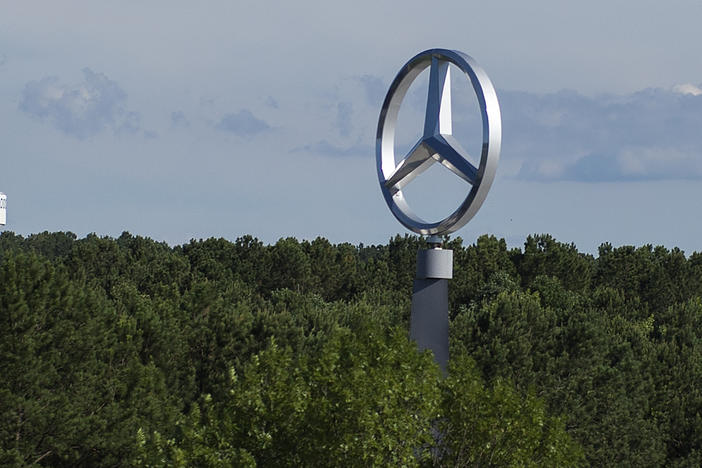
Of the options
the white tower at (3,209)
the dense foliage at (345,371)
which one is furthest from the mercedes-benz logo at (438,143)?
the white tower at (3,209)

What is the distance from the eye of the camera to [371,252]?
179m

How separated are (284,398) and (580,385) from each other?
27.5 meters

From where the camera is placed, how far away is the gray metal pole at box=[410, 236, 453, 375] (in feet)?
86.3

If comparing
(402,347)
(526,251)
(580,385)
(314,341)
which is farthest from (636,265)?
(402,347)

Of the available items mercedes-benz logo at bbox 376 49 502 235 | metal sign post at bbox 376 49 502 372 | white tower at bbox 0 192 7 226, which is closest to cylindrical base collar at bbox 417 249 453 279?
metal sign post at bbox 376 49 502 372

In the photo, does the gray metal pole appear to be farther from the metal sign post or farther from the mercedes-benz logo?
the mercedes-benz logo

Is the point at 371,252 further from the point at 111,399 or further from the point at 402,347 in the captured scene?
the point at 402,347

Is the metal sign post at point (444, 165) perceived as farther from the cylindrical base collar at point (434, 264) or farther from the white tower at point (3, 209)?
the white tower at point (3, 209)

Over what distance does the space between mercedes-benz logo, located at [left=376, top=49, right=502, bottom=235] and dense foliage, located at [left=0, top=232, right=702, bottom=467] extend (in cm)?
342

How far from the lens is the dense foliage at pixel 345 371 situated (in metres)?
21.8

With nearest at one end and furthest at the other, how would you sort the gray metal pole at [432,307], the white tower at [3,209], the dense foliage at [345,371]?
the dense foliage at [345,371]
the gray metal pole at [432,307]
the white tower at [3,209]

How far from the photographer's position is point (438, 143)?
2619 centimetres

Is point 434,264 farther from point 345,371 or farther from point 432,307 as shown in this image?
point 345,371

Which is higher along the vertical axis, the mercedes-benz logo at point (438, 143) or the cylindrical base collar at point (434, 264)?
the mercedes-benz logo at point (438, 143)
